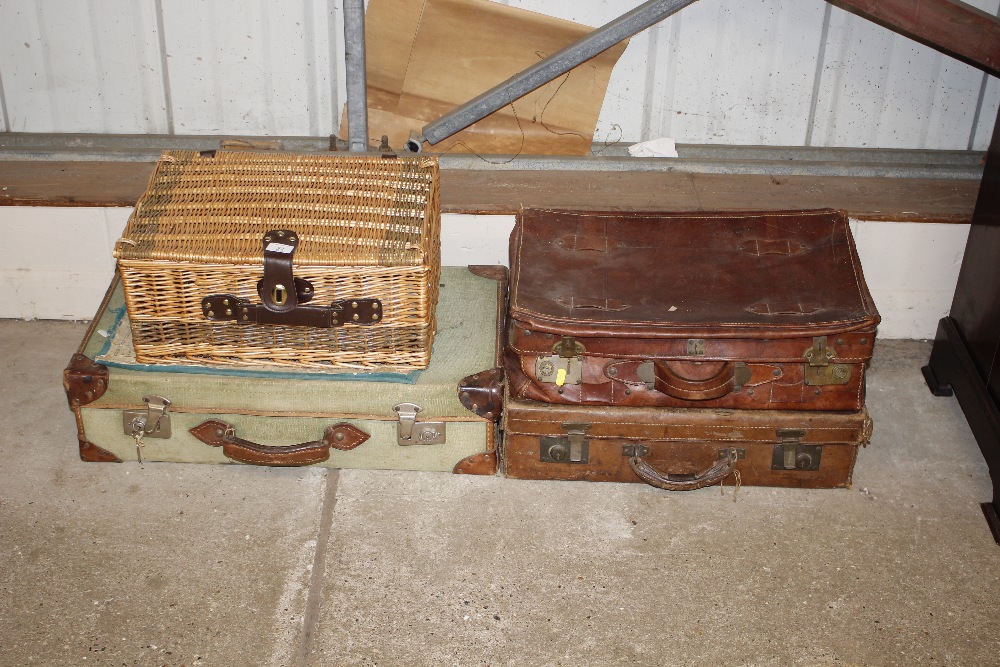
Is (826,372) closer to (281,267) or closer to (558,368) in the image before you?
(558,368)

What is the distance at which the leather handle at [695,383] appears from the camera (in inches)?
107

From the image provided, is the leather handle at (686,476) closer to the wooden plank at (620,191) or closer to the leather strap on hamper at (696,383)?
the leather strap on hamper at (696,383)

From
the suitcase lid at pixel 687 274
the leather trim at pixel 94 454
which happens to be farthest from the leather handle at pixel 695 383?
the leather trim at pixel 94 454

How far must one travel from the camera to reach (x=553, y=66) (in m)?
3.49

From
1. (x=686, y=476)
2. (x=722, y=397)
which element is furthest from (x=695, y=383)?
(x=686, y=476)

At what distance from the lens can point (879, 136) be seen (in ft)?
13.3

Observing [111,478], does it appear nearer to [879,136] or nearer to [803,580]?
[803,580]

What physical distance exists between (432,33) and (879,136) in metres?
1.86

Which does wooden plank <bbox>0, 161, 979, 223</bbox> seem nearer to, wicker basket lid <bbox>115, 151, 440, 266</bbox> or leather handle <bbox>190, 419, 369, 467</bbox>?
wicker basket lid <bbox>115, 151, 440, 266</bbox>

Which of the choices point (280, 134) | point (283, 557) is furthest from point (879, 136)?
point (283, 557)

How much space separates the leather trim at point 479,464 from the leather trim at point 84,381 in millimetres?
1059

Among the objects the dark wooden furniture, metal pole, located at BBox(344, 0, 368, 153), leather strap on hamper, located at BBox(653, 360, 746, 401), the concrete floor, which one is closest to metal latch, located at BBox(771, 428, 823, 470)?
the concrete floor

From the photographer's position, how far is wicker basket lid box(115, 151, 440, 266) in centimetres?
270

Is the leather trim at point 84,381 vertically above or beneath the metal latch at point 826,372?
beneath
